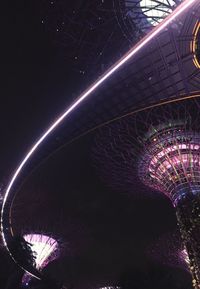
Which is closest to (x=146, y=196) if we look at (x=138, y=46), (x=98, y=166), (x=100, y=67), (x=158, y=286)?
(x=98, y=166)

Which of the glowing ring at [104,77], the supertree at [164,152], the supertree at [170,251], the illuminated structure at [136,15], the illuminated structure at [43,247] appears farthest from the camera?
the illuminated structure at [43,247]

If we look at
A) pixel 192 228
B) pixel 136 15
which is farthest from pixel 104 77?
pixel 192 228

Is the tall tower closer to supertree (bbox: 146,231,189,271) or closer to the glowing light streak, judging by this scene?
supertree (bbox: 146,231,189,271)

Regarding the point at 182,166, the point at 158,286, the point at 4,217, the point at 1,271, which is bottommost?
the point at 1,271

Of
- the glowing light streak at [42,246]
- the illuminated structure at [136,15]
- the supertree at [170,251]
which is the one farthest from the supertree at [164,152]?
the glowing light streak at [42,246]

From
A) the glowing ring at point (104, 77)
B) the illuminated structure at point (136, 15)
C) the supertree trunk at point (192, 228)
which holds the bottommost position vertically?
the supertree trunk at point (192, 228)

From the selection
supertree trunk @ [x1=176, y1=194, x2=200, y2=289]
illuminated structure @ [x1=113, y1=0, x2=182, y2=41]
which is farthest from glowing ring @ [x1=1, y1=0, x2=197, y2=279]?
supertree trunk @ [x1=176, y1=194, x2=200, y2=289]

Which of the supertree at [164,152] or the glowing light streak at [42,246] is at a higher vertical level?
the supertree at [164,152]

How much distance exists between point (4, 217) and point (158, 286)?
16.5m

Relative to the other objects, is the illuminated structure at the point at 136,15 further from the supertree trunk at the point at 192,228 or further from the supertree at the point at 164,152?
the supertree trunk at the point at 192,228

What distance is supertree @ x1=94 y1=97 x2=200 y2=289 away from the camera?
999 inches

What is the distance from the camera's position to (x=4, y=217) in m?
34.6

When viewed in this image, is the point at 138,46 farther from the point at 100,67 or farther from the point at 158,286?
the point at 158,286

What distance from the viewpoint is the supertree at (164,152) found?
25370 mm
